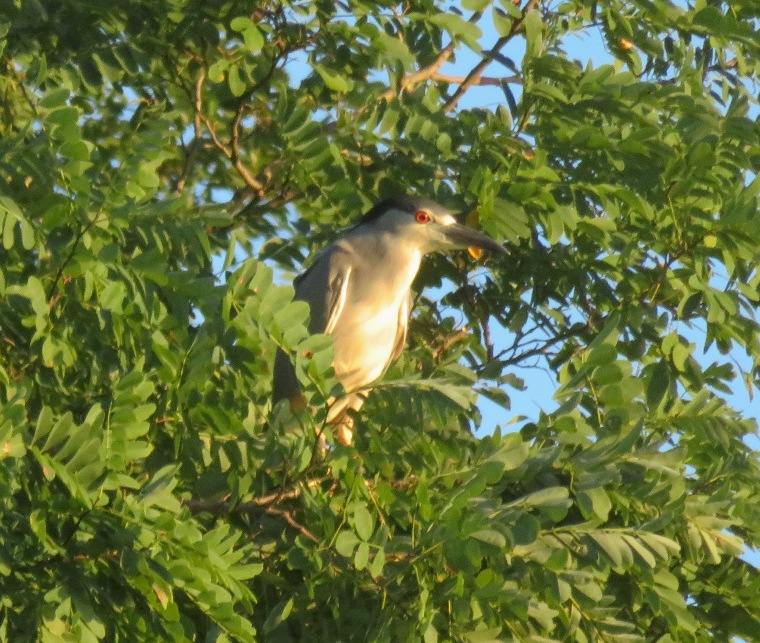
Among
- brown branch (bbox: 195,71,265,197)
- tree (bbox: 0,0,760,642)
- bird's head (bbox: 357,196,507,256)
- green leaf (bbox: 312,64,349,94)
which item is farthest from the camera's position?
bird's head (bbox: 357,196,507,256)

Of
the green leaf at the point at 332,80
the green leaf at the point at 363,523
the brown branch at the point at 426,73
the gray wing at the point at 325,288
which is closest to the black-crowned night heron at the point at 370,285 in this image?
the gray wing at the point at 325,288

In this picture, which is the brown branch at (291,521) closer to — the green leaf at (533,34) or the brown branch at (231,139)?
the brown branch at (231,139)

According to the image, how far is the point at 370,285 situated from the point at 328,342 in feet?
8.21

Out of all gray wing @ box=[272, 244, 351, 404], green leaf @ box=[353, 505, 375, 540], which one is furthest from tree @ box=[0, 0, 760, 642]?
gray wing @ box=[272, 244, 351, 404]

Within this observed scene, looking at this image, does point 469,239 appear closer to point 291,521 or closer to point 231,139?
point 231,139

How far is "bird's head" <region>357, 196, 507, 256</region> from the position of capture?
198 inches

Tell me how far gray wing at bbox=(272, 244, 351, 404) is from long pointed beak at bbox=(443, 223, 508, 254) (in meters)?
0.57

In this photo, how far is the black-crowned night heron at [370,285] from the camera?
546cm

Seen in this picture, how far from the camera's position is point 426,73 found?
4.88 meters

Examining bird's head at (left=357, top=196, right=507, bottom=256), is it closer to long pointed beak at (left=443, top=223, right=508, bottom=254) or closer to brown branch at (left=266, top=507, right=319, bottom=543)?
long pointed beak at (left=443, top=223, right=508, bottom=254)

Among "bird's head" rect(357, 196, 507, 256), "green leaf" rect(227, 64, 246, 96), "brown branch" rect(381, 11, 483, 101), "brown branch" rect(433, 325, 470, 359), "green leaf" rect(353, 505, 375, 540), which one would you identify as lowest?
"green leaf" rect(353, 505, 375, 540)

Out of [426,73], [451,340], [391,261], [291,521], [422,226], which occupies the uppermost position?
[426,73]

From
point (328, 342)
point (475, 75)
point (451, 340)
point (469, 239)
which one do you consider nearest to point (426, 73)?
point (475, 75)

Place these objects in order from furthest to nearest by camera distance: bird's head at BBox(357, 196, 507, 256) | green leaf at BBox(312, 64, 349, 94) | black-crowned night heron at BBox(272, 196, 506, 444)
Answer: black-crowned night heron at BBox(272, 196, 506, 444) → bird's head at BBox(357, 196, 507, 256) → green leaf at BBox(312, 64, 349, 94)
